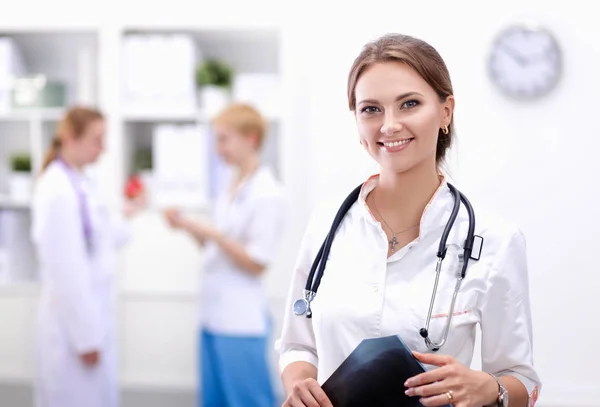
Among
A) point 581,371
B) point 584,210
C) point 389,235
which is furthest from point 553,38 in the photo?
point 389,235

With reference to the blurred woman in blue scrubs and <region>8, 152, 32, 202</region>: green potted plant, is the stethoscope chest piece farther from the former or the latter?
<region>8, 152, 32, 202</region>: green potted plant

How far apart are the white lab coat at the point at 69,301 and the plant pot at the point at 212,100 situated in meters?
1.01

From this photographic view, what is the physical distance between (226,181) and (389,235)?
98.0 inches

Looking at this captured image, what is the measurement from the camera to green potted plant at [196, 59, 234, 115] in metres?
3.60

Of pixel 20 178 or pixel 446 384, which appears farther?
pixel 20 178

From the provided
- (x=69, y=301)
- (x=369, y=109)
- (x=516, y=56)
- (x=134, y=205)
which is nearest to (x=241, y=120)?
(x=134, y=205)

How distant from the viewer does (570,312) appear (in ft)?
11.1

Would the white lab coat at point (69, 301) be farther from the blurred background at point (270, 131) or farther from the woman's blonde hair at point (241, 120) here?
the blurred background at point (270, 131)

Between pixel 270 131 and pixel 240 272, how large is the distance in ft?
4.09

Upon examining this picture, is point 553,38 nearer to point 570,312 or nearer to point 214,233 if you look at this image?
point 570,312

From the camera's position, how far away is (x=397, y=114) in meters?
1.10

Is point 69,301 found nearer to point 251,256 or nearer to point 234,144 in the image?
point 251,256

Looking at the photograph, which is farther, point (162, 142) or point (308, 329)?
point (162, 142)

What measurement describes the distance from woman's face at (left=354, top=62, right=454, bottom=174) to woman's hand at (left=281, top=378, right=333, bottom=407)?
35 cm
